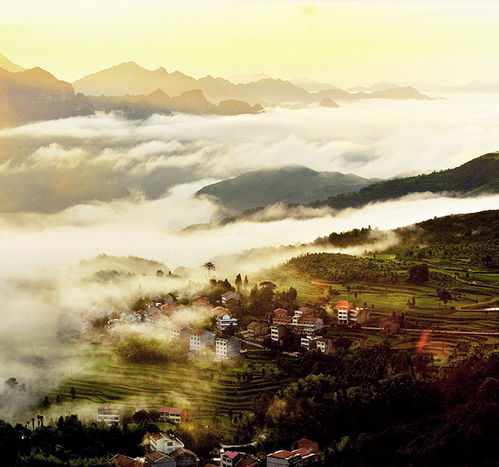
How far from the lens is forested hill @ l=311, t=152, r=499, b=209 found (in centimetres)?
7675

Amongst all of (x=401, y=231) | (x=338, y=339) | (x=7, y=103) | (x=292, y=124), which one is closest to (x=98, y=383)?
(x=338, y=339)

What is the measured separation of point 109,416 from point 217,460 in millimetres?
5895

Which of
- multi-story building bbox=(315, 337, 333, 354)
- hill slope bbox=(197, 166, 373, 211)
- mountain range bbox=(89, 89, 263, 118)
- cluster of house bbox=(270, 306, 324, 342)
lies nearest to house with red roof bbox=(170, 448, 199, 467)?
multi-story building bbox=(315, 337, 333, 354)

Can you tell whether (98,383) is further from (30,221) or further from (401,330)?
(30,221)

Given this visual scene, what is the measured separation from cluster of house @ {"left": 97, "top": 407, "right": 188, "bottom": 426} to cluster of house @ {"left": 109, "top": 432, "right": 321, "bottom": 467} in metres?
2.97

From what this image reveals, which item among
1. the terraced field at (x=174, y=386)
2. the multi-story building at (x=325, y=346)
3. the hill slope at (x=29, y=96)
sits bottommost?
the terraced field at (x=174, y=386)

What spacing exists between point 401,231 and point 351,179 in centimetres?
6916

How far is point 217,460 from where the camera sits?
32750mm

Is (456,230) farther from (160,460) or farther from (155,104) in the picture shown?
(155,104)

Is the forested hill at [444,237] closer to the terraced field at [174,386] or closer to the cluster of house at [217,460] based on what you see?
the terraced field at [174,386]

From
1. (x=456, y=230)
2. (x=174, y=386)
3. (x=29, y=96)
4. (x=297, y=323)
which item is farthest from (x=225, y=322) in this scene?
(x=29, y=96)

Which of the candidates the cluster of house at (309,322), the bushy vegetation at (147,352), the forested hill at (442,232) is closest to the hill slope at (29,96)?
the forested hill at (442,232)

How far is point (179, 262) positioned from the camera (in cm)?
6556

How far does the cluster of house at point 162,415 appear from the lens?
120ft
